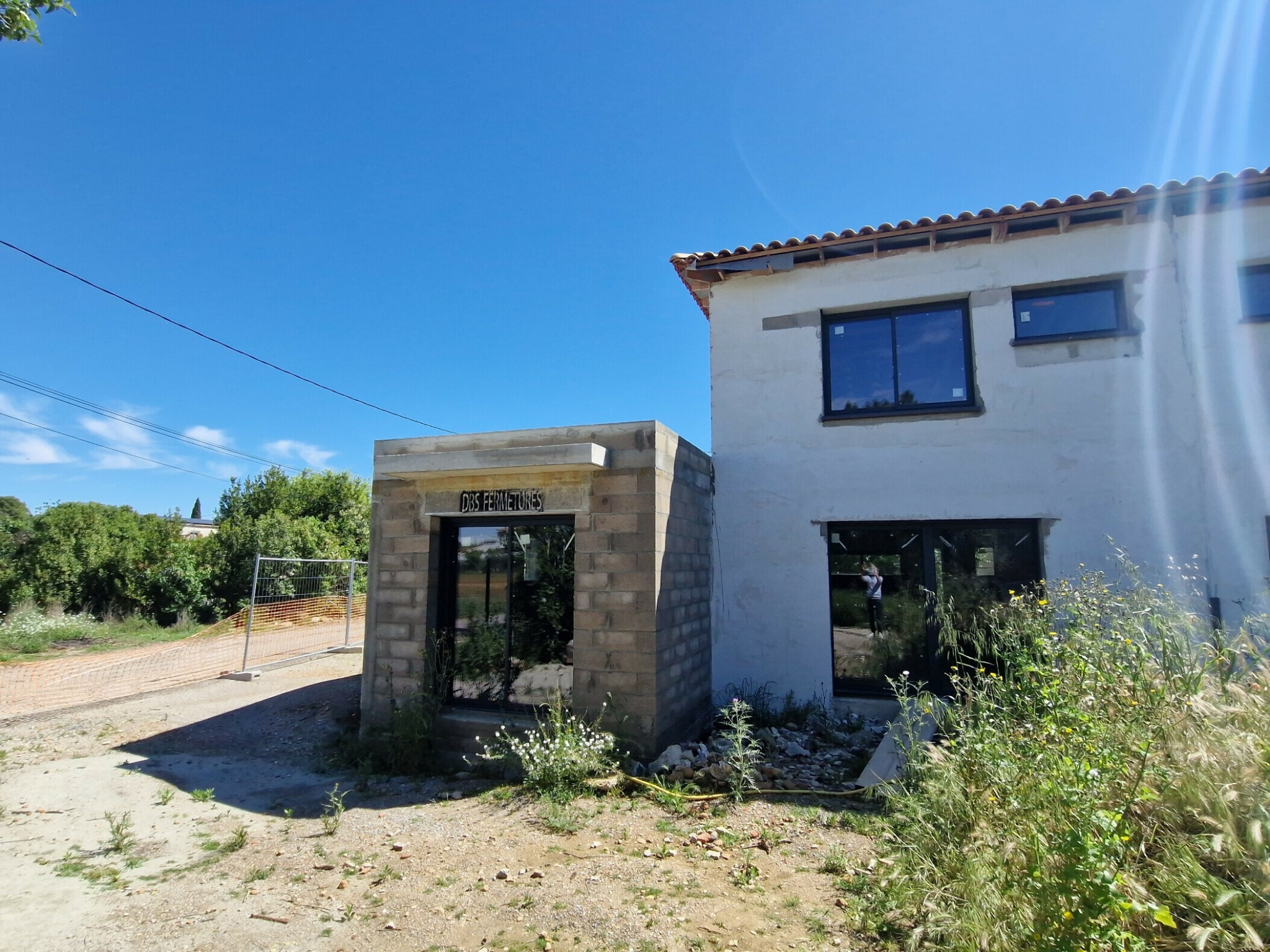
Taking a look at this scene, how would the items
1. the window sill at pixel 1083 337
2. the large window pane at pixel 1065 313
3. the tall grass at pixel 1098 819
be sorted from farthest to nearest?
the large window pane at pixel 1065 313 < the window sill at pixel 1083 337 < the tall grass at pixel 1098 819

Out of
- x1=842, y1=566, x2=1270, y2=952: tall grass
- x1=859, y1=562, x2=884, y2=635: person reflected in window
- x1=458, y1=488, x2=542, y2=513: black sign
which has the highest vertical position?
x1=458, y1=488, x2=542, y2=513: black sign

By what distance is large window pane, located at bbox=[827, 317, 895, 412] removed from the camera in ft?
25.1

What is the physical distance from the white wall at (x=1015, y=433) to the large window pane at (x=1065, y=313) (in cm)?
18

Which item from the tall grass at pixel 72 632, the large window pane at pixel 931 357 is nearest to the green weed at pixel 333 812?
the large window pane at pixel 931 357

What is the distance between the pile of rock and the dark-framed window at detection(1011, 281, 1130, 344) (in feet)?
14.7

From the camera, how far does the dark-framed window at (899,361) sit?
294 inches

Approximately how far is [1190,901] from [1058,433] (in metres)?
5.27

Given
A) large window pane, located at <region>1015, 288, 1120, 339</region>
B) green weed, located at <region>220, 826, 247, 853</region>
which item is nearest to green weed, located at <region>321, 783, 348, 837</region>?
green weed, located at <region>220, 826, 247, 853</region>

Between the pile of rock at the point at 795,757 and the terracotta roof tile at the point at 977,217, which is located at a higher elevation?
the terracotta roof tile at the point at 977,217

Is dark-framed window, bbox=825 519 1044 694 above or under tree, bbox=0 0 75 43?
under

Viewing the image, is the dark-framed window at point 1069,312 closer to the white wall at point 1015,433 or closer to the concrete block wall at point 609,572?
the white wall at point 1015,433

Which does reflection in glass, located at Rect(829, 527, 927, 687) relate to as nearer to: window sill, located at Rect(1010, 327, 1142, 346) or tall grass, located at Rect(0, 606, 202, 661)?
window sill, located at Rect(1010, 327, 1142, 346)

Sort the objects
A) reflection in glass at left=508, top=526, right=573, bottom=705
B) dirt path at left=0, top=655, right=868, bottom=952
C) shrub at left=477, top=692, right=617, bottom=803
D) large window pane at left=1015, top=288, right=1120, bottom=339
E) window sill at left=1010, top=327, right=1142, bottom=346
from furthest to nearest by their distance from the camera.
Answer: large window pane at left=1015, top=288, right=1120, bottom=339 < window sill at left=1010, top=327, right=1142, bottom=346 < reflection in glass at left=508, top=526, right=573, bottom=705 < shrub at left=477, top=692, right=617, bottom=803 < dirt path at left=0, top=655, right=868, bottom=952

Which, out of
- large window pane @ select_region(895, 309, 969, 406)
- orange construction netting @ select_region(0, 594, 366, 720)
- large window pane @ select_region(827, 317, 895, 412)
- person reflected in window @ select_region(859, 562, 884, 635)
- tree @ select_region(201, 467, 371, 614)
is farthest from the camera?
tree @ select_region(201, 467, 371, 614)
